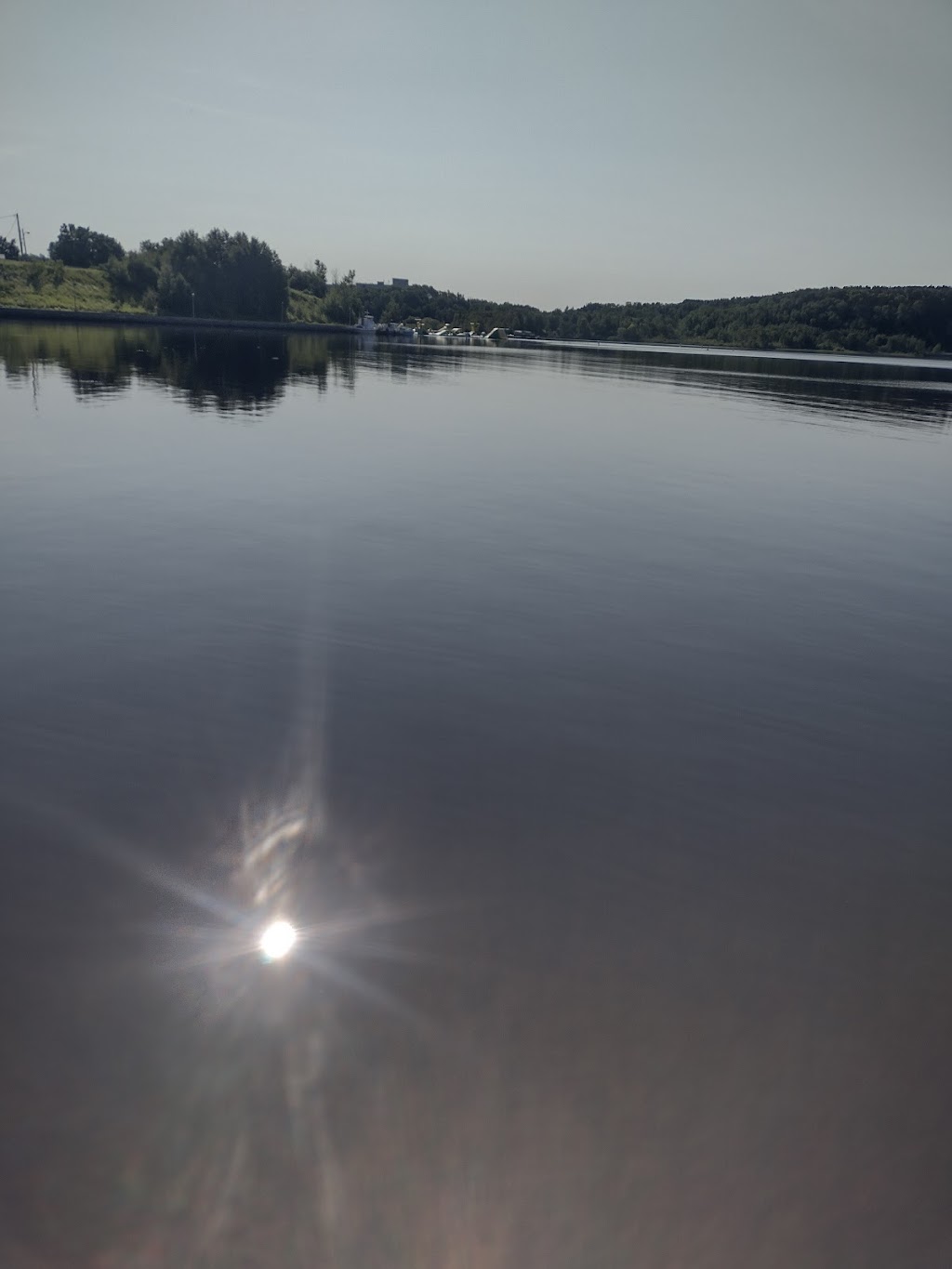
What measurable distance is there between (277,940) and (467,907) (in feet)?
6.21

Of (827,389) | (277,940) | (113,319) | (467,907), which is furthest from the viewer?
(113,319)

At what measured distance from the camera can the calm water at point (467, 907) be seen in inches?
197

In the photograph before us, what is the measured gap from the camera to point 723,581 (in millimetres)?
18422

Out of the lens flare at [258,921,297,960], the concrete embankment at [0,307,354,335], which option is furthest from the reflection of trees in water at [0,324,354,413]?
the concrete embankment at [0,307,354,335]

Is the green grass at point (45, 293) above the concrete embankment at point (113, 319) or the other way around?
above

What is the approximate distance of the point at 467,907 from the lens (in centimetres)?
738

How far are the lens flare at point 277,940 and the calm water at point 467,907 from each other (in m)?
0.15

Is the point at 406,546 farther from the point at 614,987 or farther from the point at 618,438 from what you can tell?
the point at 618,438

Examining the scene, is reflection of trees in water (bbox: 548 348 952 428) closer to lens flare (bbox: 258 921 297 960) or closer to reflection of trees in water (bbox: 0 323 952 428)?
reflection of trees in water (bbox: 0 323 952 428)

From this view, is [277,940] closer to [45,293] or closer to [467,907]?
[467,907]

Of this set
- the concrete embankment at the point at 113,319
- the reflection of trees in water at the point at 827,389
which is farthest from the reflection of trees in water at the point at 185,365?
the concrete embankment at the point at 113,319

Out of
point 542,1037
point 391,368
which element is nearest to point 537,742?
point 542,1037

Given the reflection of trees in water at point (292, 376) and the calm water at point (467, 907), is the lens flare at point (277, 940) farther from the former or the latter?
the reflection of trees in water at point (292, 376)

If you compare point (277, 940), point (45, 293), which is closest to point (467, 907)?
point (277, 940)
